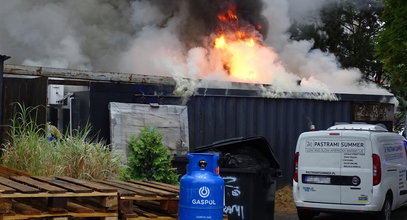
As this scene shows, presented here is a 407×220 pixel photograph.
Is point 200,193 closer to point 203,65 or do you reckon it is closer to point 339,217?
point 339,217

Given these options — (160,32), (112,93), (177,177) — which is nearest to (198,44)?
(160,32)

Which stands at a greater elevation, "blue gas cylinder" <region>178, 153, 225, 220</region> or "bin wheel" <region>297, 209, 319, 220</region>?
"blue gas cylinder" <region>178, 153, 225, 220</region>

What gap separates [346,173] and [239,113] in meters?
3.61

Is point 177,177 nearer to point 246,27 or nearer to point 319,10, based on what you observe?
point 246,27

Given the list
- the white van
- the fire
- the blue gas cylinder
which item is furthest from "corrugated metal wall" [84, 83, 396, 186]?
the blue gas cylinder

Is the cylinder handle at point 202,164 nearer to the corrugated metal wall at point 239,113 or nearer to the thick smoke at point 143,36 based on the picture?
the corrugated metal wall at point 239,113

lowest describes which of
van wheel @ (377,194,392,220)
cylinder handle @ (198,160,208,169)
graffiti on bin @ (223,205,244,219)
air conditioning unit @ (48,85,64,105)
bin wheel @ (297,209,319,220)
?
bin wheel @ (297,209,319,220)

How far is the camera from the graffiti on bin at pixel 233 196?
319 inches

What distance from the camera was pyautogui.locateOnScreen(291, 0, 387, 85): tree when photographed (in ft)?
83.8

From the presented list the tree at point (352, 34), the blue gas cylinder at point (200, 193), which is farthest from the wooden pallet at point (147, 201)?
the tree at point (352, 34)

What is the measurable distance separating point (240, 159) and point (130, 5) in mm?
12850

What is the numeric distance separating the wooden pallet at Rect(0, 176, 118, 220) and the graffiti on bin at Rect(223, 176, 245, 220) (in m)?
3.04

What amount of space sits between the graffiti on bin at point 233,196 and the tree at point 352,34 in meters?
17.5

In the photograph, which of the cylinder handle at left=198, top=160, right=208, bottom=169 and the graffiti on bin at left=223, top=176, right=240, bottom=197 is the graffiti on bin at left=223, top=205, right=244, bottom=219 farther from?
the cylinder handle at left=198, top=160, right=208, bottom=169
